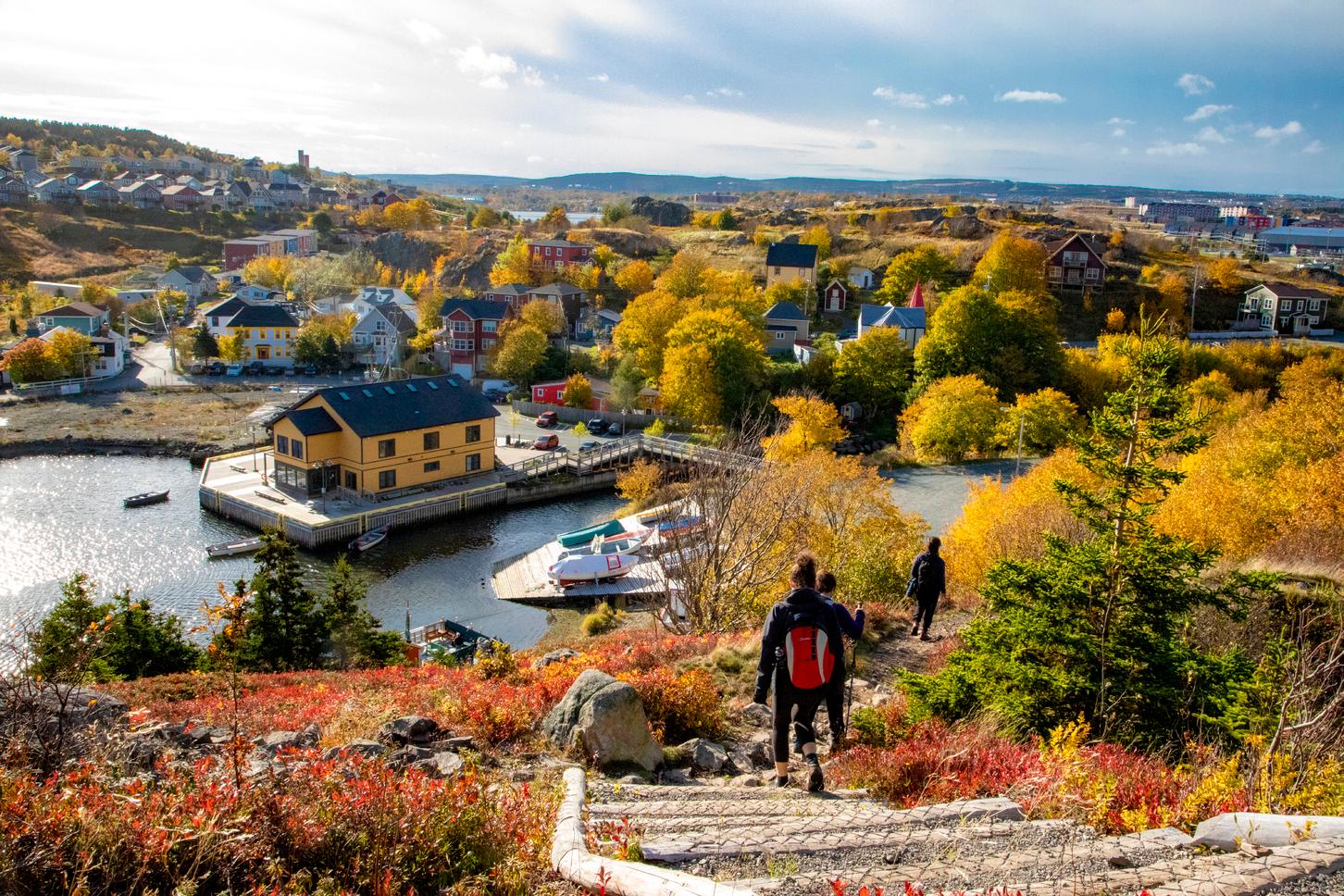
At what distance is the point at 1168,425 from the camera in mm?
6641

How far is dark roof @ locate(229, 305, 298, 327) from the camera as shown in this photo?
2151 inches

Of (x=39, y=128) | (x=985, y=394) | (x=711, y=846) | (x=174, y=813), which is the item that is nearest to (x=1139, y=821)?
(x=711, y=846)

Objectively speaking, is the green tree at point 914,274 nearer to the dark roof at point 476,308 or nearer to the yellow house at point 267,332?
the dark roof at point 476,308

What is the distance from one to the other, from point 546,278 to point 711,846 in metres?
69.7

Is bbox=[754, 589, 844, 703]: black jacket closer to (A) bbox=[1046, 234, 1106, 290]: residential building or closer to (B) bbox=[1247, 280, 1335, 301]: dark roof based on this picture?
(A) bbox=[1046, 234, 1106, 290]: residential building

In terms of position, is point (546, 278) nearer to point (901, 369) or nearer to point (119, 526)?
point (901, 369)

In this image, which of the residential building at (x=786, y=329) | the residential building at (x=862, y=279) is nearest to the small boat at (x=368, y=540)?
the residential building at (x=786, y=329)

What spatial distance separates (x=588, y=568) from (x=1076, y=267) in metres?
46.2

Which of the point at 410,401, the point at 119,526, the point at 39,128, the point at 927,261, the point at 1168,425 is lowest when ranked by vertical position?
the point at 119,526

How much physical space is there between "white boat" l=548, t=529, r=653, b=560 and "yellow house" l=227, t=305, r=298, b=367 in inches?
1484

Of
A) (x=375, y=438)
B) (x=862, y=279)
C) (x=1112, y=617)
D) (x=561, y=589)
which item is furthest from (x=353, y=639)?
(x=862, y=279)

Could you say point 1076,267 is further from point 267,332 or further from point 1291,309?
point 267,332

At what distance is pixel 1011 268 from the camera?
52.5 metres

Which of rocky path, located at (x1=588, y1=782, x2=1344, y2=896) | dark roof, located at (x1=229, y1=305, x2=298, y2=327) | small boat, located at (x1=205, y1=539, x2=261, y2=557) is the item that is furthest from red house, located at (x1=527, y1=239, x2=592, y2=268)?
rocky path, located at (x1=588, y1=782, x2=1344, y2=896)
